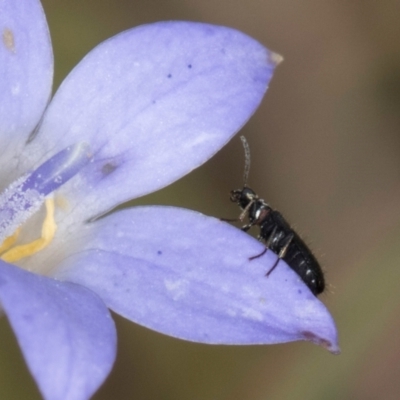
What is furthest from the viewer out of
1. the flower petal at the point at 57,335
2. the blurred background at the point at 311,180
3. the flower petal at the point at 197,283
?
the blurred background at the point at 311,180

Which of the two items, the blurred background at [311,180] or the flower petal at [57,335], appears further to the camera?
the blurred background at [311,180]

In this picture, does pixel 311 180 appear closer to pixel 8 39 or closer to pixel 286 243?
pixel 286 243

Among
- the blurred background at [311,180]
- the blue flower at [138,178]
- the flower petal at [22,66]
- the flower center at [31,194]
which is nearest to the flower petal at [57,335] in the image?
the blue flower at [138,178]

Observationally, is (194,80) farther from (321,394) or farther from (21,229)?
(321,394)

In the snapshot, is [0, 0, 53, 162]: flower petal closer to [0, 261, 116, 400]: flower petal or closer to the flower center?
the flower center

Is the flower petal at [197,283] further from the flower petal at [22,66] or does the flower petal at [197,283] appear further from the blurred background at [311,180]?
the blurred background at [311,180]

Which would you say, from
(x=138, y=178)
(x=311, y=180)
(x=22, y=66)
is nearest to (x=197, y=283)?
(x=138, y=178)
